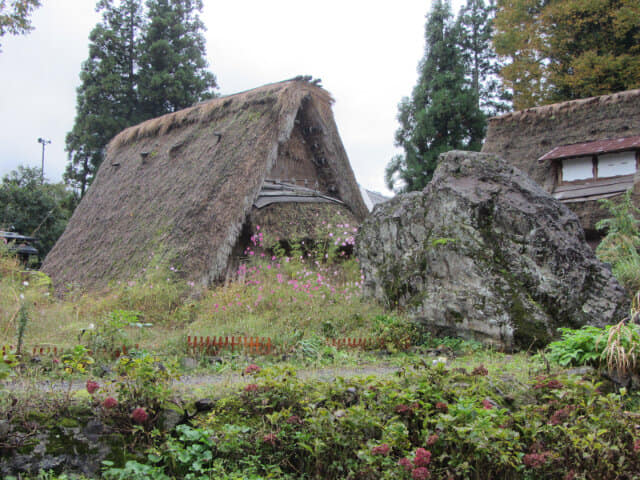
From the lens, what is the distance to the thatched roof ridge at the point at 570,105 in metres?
15.1

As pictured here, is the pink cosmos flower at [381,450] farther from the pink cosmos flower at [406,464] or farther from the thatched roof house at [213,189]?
the thatched roof house at [213,189]

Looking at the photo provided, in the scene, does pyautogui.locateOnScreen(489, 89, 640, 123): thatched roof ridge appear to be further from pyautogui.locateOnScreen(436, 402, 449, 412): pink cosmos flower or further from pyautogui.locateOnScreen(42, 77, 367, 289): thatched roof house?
pyautogui.locateOnScreen(436, 402, 449, 412): pink cosmos flower

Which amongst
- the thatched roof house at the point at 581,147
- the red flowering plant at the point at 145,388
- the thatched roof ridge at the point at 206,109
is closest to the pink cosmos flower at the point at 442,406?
the red flowering plant at the point at 145,388

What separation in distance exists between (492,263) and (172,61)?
2175 centimetres

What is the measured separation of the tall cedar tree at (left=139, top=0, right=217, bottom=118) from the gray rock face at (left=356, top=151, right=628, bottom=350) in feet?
63.4

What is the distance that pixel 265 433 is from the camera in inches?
152

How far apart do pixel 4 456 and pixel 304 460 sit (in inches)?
76.9

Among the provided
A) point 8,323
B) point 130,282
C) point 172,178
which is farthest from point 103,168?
point 8,323

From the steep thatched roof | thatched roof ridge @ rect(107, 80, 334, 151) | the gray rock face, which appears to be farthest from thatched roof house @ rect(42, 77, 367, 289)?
the steep thatched roof

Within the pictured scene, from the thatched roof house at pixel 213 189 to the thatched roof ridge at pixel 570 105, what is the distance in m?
6.34

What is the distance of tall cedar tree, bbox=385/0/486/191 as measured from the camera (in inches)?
840

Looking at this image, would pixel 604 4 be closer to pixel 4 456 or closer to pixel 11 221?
pixel 4 456

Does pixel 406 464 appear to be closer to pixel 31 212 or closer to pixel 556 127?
pixel 556 127

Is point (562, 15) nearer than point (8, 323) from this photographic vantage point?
No
